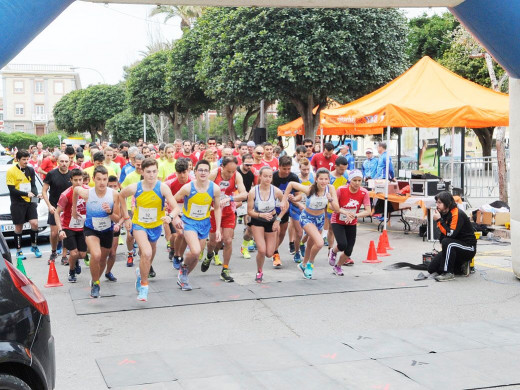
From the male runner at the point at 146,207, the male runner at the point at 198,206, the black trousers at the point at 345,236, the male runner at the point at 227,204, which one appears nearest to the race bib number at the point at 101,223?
the male runner at the point at 146,207

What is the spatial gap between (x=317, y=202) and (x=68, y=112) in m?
78.9

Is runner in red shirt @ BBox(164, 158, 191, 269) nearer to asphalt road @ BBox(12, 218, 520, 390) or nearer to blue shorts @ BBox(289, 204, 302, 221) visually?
asphalt road @ BBox(12, 218, 520, 390)

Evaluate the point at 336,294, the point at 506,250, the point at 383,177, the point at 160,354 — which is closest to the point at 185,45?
the point at 383,177

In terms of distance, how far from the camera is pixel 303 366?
6.08 m

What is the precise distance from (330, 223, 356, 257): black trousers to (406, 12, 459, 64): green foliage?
29025 millimetres

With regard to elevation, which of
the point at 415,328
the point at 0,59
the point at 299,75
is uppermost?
the point at 299,75

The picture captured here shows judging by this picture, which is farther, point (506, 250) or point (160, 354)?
point (506, 250)

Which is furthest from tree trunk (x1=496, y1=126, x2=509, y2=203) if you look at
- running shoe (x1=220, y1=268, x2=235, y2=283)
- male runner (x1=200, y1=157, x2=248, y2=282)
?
running shoe (x1=220, y1=268, x2=235, y2=283)

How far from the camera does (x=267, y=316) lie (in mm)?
7918

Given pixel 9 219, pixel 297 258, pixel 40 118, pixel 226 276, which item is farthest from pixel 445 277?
pixel 40 118

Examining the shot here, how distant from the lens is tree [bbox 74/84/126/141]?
73.2 m

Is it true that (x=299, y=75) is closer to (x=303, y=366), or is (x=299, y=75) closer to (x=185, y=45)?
(x=185, y=45)

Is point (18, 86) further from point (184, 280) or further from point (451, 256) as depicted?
point (451, 256)

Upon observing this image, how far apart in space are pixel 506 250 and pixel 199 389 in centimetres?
861
